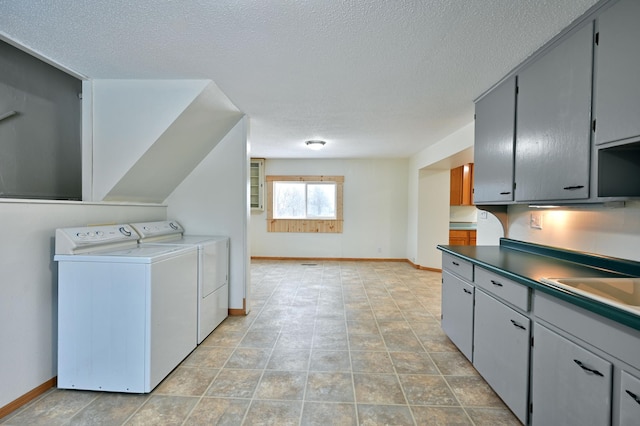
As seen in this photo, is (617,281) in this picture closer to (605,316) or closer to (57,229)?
(605,316)

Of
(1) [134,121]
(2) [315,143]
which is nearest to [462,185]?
(2) [315,143]

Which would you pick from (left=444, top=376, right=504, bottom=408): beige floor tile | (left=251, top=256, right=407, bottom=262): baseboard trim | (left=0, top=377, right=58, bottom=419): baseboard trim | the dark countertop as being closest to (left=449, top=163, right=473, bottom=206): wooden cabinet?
(left=251, top=256, right=407, bottom=262): baseboard trim

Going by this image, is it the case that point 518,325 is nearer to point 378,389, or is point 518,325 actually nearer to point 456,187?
point 378,389

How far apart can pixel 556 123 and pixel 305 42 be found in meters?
1.62

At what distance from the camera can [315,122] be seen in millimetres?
3467

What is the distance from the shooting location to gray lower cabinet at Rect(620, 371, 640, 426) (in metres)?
0.96

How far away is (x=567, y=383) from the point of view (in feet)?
4.10

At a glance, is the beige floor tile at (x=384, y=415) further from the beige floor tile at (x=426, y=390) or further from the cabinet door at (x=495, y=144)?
the cabinet door at (x=495, y=144)

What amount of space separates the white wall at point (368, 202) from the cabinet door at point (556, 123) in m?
4.19

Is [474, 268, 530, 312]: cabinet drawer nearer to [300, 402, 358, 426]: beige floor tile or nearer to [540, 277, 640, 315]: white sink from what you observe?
[540, 277, 640, 315]: white sink

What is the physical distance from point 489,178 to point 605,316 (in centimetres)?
158

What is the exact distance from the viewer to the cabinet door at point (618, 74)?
4.00 feet

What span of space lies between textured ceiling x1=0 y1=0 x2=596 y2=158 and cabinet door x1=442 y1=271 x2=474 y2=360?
1.68m

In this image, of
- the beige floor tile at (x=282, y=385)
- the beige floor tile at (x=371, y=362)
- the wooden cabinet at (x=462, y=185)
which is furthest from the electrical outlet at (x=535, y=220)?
the wooden cabinet at (x=462, y=185)
